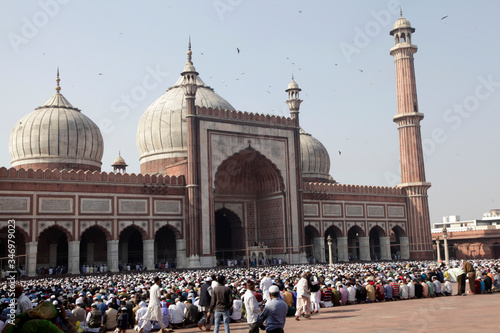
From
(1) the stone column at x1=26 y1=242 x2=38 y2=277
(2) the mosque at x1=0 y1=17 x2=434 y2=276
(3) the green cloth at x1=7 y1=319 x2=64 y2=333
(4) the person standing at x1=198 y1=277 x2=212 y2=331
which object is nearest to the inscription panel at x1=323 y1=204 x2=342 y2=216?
(2) the mosque at x1=0 y1=17 x2=434 y2=276

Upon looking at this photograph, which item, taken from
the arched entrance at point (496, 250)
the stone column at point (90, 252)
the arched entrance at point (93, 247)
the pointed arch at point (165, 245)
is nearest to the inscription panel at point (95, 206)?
the arched entrance at point (93, 247)

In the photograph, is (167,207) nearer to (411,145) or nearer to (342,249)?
(342,249)

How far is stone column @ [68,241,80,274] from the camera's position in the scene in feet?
77.5

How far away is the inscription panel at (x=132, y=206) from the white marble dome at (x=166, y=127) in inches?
254

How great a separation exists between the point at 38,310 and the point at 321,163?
35.8 meters

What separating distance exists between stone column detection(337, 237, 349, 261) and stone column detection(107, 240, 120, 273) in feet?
43.8

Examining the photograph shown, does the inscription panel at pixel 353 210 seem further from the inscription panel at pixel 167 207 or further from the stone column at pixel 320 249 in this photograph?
the inscription panel at pixel 167 207

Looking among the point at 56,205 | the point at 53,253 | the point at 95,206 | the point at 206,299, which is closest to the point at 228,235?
the point at 95,206

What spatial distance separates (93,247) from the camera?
26297 millimetres

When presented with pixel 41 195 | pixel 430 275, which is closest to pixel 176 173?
pixel 41 195

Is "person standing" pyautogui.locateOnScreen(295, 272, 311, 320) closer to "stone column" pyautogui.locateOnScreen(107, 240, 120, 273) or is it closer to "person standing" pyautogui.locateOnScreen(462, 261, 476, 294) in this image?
"person standing" pyautogui.locateOnScreen(462, 261, 476, 294)

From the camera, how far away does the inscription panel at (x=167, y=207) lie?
26.2m

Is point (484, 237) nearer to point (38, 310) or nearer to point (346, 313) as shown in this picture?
point (346, 313)

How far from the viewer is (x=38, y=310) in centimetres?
393
